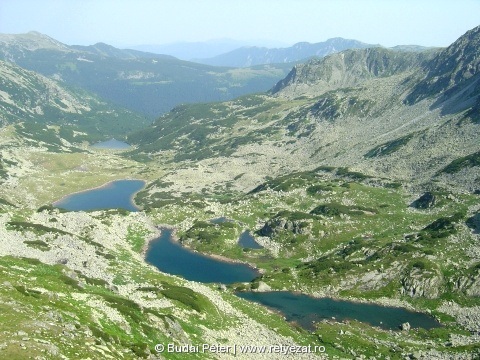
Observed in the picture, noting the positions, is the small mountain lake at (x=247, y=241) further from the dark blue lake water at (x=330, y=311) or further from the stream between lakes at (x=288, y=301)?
the dark blue lake water at (x=330, y=311)

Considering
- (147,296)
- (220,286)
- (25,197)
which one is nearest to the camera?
(147,296)

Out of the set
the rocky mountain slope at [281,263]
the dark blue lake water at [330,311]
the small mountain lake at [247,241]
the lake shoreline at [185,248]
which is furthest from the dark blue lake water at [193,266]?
the dark blue lake water at [330,311]

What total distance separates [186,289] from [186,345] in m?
25.5

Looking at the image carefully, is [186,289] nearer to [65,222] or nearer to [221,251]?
[221,251]

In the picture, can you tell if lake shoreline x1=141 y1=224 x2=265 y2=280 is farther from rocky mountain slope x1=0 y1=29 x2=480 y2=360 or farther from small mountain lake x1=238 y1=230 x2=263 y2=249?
small mountain lake x1=238 y1=230 x2=263 y2=249

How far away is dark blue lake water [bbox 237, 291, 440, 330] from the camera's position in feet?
279

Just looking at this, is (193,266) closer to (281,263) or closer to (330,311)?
(281,263)

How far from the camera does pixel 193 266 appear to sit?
120938 mm

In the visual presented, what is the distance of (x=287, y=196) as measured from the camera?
165875 mm

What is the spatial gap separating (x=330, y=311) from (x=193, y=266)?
4431cm

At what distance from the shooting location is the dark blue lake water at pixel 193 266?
113 m

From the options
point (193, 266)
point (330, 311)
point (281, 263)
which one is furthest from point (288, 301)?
point (193, 266)

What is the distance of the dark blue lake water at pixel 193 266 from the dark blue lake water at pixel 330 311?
52.2 ft

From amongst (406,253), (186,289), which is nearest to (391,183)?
(406,253)
